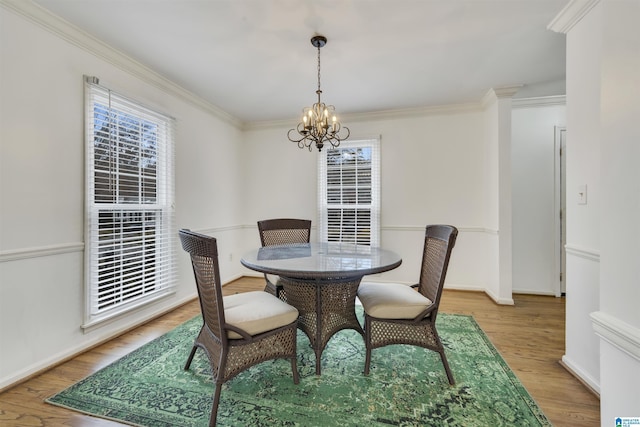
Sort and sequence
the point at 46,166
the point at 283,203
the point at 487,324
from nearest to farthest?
1. the point at 46,166
2. the point at 487,324
3. the point at 283,203

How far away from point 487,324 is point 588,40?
7.86ft

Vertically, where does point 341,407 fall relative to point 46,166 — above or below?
below

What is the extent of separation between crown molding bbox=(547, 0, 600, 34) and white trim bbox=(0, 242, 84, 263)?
392 centimetres

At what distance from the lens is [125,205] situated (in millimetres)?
2602

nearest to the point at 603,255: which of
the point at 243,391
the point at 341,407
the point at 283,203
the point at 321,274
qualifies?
the point at 321,274

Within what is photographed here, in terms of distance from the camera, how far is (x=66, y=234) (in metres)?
2.13

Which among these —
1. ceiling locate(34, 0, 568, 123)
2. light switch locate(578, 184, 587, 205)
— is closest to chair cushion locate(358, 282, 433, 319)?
light switch locate(578, 184, 587, 205)

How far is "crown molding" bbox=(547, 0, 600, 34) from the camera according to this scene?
1.83 m

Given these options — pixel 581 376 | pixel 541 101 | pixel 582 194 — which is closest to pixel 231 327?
pixel 581 376

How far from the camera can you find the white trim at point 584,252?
1767 millimetres

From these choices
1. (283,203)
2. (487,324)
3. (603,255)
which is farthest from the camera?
(283,203)

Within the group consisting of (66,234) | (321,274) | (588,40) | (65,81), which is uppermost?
(588,40)

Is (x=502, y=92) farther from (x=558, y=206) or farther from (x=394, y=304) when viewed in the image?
(x=394, y=304)

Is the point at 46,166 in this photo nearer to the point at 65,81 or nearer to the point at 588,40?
the point at 65,81
